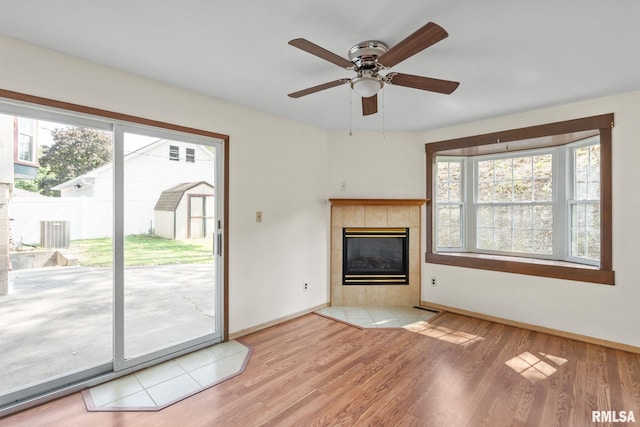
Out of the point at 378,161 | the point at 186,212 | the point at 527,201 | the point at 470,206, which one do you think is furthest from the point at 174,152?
the point at 527,201

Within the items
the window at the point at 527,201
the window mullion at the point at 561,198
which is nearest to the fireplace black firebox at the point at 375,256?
the window at the point at 527,201

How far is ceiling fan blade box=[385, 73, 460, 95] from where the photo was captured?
Answer: 1961 mm

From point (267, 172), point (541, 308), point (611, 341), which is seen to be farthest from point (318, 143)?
point (611, 341)

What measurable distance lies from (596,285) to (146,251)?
433cm

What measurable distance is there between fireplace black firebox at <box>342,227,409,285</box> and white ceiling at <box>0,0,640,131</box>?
1896mm

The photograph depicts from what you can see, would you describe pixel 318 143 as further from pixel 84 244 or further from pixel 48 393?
pixel 48 393

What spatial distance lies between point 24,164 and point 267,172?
Result: 200cm

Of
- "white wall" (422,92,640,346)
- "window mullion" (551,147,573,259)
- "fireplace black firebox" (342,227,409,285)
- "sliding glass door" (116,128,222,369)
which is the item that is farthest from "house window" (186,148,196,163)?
"window mullion" (551,147,573,259)

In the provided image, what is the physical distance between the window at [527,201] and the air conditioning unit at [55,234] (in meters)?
3.89

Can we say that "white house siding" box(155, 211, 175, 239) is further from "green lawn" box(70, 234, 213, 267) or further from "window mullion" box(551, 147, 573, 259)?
"window mullion" box(551, 147, 573, 259)

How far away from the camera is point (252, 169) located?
3314 mm

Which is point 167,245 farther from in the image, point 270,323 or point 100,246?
point 270,323

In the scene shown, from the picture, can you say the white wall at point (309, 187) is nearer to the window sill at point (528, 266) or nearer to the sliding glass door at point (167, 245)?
the window sill at point (528, 266)

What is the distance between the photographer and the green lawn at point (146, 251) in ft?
7.80
